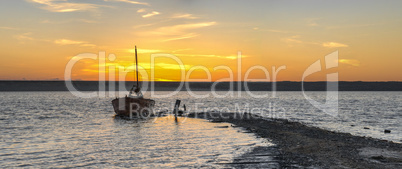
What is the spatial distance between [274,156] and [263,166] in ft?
8.65

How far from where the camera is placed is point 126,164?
57.3 feet

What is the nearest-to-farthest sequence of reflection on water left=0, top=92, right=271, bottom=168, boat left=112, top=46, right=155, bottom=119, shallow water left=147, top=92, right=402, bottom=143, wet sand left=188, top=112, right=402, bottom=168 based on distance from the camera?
wet sand left=188, top=112, right=402, bottom=168 < reflection on water left=0, top=92, right=271, bottom=168 < shallow water left=147, top=92, right=402, bottom=143 < boat left=112, top=46, right=155, bottom=119

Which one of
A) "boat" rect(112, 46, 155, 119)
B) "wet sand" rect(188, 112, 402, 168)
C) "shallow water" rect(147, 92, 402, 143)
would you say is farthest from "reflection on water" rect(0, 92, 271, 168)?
"boat" rect(112, 46, 155, 119)

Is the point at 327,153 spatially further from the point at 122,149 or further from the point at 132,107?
the point at 132,107

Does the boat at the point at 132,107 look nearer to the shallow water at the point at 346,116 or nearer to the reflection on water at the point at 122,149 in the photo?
the reflection on water at the point at 122,149

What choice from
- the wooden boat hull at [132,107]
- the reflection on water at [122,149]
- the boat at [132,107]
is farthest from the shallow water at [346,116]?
the wooden boat hull at [132,107]

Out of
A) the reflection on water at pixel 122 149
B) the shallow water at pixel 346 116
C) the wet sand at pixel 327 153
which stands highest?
the wet sand at pixel 327 153

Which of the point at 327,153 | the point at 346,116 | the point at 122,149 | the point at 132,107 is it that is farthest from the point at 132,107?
the point at 327,153

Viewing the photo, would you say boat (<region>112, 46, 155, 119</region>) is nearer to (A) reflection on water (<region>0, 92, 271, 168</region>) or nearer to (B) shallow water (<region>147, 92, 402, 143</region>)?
(A) reflection on water (<region>0, 92, 271, 168</region>)

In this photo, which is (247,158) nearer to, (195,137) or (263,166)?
(263,166)

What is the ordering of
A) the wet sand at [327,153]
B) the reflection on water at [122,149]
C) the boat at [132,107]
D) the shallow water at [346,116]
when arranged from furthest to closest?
the boat at [132,107]
the shallow water at [346,116]
the reflection on water at [122,149]
the wet sand at [327,153]

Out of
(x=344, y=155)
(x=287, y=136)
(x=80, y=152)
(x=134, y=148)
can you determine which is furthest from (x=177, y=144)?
(x=344, y=155)

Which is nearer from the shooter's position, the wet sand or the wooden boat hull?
the wet sand

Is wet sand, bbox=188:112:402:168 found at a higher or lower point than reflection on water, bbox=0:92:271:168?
higher
